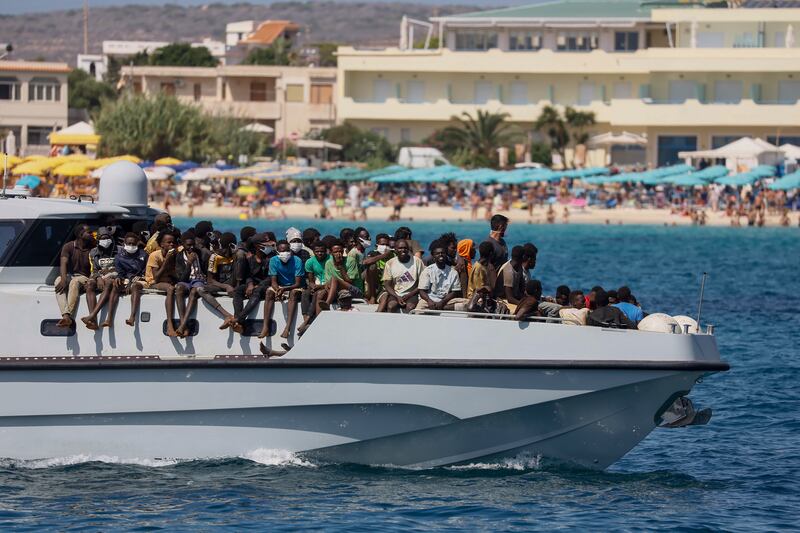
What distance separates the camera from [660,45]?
10219cm

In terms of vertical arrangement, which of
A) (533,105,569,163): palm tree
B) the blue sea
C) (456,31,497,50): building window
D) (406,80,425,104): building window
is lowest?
the blue sea

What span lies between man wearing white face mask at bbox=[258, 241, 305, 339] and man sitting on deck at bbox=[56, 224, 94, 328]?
1.97 m

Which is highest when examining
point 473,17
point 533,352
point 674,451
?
point 473,17

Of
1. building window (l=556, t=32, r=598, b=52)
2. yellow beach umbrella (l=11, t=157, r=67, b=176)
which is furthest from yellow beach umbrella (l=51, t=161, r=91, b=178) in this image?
building window (l=556, t=32, r=598, b=52)

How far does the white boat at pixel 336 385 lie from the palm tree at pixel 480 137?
74.0 m

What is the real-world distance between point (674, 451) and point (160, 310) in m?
7.08

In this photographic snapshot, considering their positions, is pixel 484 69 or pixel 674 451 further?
pixel 484 69

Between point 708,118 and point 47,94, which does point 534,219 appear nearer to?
point 708,118

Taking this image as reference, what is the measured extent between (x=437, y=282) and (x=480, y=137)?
251 ft

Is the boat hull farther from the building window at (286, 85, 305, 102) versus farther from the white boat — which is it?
the building window at (286, 85, 305, 102)

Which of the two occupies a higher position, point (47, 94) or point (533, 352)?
point (47, 94)

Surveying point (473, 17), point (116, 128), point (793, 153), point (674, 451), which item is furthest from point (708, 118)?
point (674, 451)

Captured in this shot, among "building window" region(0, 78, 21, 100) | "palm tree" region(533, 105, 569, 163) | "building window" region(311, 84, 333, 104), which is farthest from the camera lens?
"building window" region(311, 84, 333, 104)

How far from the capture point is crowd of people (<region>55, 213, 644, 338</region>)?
16047 millimetres
